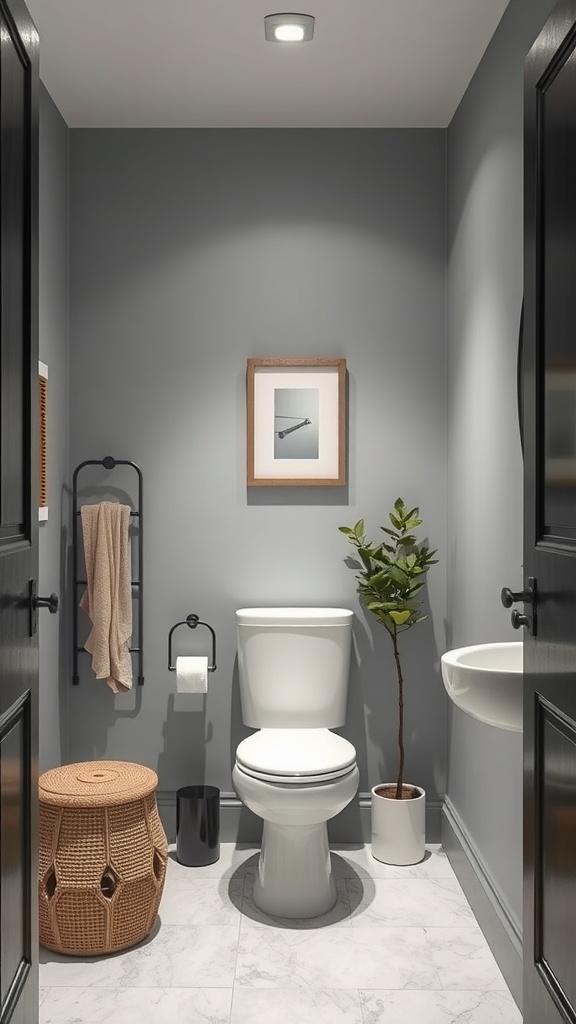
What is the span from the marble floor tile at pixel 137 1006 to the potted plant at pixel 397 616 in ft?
3.19

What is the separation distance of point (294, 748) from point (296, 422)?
3.73 feet

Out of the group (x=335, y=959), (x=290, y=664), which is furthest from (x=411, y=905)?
(x=290, y=664)

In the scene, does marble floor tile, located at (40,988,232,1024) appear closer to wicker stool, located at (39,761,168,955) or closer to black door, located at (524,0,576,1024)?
wicker stool, located at (39,761,168,955)

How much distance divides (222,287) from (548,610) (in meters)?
2.12

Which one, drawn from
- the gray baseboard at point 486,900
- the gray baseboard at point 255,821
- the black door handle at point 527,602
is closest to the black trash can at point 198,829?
the gray baseboard at point 255,821

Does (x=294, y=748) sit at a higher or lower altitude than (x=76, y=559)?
lower

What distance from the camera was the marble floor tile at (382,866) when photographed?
3123 millimetres

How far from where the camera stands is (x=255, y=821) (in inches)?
133

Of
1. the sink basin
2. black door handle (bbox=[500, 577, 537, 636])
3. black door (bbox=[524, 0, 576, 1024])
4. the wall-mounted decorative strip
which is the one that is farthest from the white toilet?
black door handle (bbox=[500, 577, 537, 636])

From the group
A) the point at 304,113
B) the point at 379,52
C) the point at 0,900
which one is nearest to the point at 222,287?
the point at 304,113

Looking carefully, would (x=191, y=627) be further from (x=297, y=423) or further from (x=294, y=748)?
(x=297, y=423)

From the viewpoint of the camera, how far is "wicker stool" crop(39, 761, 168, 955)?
2.51 m

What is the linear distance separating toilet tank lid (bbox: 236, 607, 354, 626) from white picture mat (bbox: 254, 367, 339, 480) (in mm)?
484

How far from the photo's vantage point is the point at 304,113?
325cm
